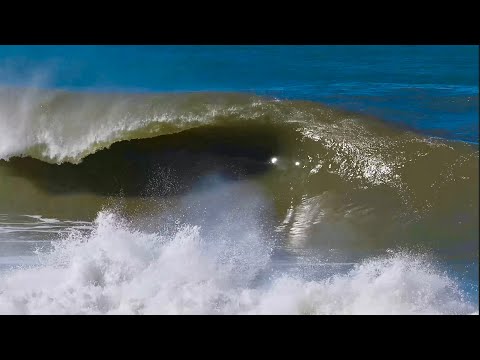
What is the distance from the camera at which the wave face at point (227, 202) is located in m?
4.60

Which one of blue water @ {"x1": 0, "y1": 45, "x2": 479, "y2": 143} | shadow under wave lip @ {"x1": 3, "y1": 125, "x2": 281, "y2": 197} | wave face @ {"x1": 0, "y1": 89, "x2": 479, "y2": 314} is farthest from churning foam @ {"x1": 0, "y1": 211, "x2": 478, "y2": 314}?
blue water @ {"x1": 0, "y1": 45, "x2": 479, "y2": 143}

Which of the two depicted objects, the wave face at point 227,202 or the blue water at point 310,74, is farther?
the blue water at point 310,74

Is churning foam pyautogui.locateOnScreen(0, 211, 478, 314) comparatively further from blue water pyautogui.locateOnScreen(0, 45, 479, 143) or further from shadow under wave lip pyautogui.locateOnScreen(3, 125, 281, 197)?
blue water pyautogui.locateOnScreen(0, 45, 479, 143)

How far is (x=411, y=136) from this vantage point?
5406 millimetres

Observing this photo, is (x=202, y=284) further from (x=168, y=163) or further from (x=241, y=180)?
(x=168, y=163)

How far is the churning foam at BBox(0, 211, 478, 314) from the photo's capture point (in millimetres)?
4438

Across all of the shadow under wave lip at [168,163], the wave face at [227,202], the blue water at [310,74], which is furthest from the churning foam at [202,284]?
the blue water at [310,74]

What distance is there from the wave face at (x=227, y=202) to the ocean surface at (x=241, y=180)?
17 millimetres

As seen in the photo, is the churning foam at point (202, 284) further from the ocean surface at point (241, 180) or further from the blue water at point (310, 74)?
the blue water at point (310, 74)

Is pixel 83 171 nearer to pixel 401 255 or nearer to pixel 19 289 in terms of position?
pixel 19 289

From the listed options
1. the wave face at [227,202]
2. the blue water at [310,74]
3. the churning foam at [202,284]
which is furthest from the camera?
the blue water at [310,74]

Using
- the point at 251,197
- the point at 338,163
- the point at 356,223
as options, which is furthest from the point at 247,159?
the point at 356,223

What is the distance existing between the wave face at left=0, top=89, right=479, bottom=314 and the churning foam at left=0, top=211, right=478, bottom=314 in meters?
0.01

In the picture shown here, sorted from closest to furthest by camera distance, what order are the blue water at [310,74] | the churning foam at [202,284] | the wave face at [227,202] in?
the churning foam at [202,284], the wave face at [227,202], the blue water at [310,74]
